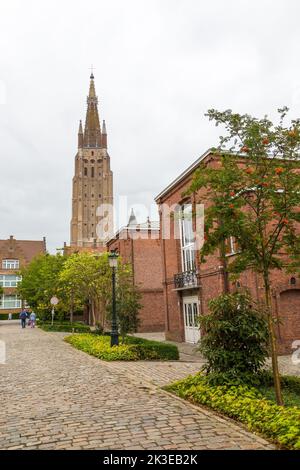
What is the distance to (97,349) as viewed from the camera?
15.8m

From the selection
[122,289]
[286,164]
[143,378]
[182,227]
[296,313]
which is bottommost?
[143,378]

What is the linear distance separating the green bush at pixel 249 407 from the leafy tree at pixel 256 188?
4.37 ft

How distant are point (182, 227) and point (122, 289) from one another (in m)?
5.37

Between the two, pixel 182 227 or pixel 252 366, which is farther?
pixel 182 227

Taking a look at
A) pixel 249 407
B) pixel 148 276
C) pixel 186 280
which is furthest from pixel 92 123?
pixel 249 407

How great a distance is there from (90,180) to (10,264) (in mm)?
28345

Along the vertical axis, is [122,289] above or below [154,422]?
above

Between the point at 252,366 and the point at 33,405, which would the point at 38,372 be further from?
the point at 252,366

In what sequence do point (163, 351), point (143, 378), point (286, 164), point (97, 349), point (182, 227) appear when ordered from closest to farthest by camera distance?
point (286, 164)
point (143, 378)
point (163, 351)
point (97, 349)
point (182, 227)

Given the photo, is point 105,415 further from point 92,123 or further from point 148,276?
point 92,123

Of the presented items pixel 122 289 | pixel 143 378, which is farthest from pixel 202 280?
pixel 143 378

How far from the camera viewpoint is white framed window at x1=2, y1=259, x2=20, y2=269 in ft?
235

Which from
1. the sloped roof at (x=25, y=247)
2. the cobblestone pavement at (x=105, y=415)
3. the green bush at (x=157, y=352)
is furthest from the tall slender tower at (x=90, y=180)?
the cobblestone pavement at (x=105, y=415)

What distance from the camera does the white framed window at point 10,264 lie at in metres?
71.6
